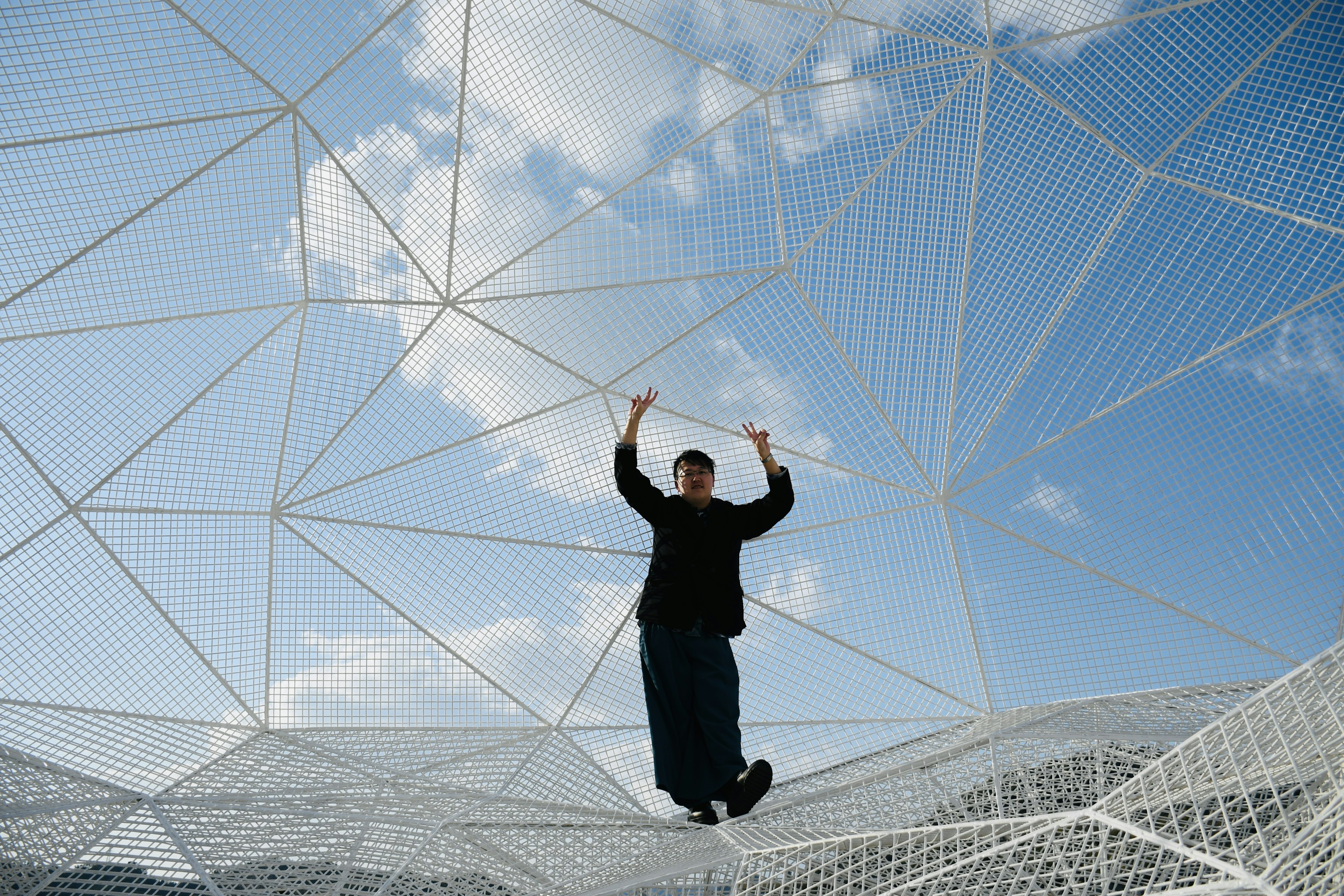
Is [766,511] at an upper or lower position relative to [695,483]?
lower

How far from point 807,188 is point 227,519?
32.4 feet

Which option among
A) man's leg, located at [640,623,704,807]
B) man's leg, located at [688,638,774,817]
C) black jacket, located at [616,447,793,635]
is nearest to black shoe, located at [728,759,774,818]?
man's leg, located at [688,638,774,817]

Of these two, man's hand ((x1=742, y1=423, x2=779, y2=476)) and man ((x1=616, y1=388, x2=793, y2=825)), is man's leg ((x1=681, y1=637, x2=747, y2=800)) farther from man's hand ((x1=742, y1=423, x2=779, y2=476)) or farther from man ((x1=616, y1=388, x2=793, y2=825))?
man's hand ((x1=742, y1=423, x2=779, y2=476))

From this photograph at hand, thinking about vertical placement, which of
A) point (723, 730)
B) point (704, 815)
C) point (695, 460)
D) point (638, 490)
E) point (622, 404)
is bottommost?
point (704, 815)

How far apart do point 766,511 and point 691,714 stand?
1.77 meters

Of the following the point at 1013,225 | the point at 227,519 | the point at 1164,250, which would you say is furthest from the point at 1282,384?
the point at 227,519

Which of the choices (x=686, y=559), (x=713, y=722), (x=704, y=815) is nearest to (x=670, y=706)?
(x=713, y=722)

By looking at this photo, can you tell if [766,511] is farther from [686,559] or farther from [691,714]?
[691,714]

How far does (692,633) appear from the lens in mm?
7656

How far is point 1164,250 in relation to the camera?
43.4 feet

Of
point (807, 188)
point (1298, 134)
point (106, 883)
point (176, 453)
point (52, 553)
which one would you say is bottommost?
point (106, 883)

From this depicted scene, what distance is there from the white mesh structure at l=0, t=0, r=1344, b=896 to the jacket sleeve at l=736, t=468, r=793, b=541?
166 inches

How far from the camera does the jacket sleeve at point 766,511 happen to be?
26.0 feet

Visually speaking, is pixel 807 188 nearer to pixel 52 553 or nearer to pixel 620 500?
pixel 620 500
